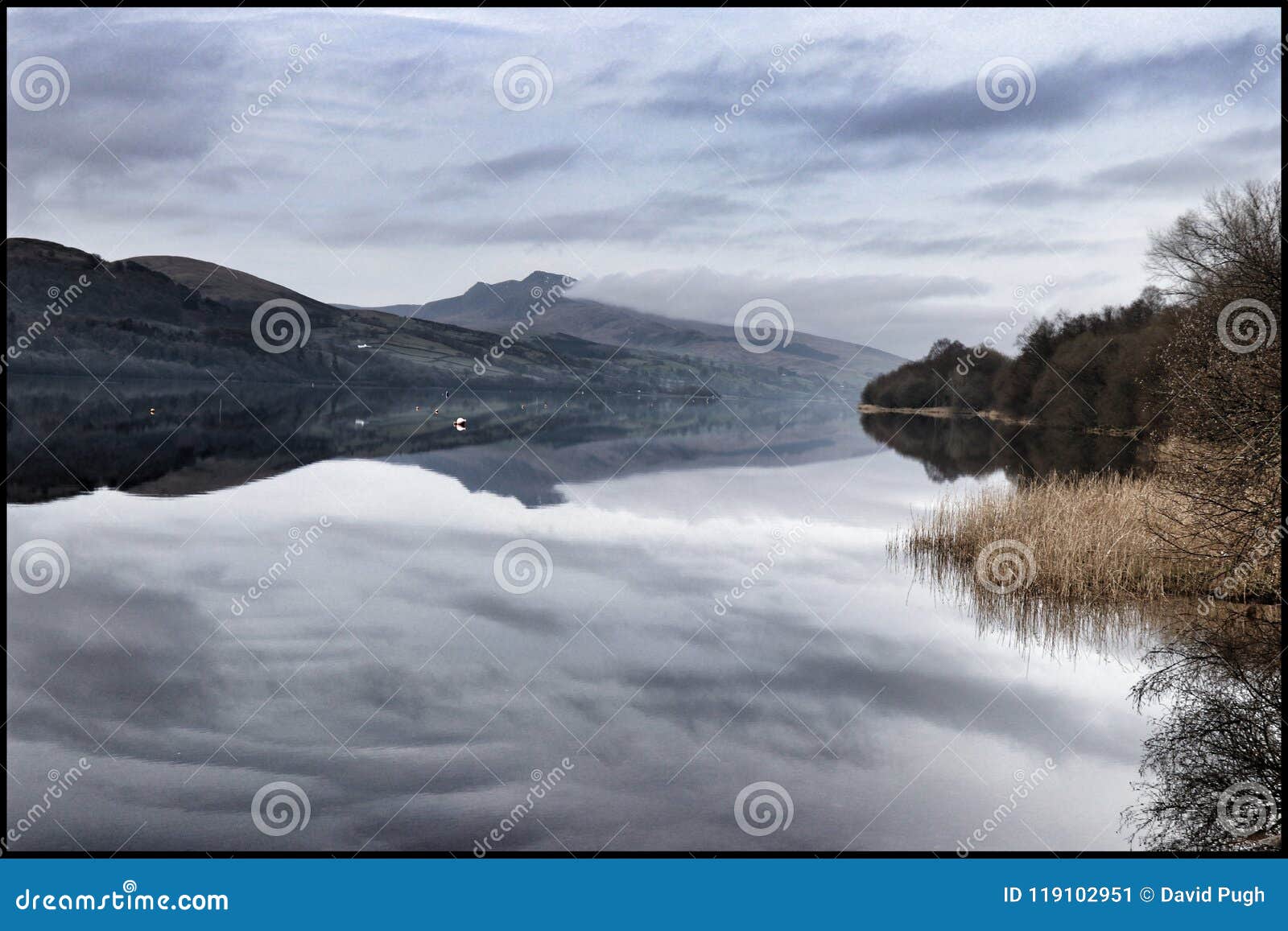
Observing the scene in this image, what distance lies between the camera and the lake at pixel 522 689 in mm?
7801

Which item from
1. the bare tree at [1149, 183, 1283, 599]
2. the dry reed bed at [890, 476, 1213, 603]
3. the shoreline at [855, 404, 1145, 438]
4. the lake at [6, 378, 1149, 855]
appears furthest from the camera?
the shoreline at [855, 404, 1145, 438]

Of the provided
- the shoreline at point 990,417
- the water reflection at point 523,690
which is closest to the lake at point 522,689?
the water reflection at point 523,690

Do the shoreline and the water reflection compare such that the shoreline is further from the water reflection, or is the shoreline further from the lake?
the water reflection

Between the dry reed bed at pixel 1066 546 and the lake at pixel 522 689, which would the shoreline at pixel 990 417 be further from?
the lake at pixel 522 689

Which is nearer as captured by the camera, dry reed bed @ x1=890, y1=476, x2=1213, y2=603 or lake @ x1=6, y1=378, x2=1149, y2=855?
lake @ x1=6, y1=378, x2=1149, y2=855

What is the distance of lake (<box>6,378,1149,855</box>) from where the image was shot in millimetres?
7801

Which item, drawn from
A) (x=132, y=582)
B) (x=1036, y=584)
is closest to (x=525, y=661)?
(x=132, y=582)

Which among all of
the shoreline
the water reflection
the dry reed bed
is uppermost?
the shoreline

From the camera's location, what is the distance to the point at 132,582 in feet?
50.5

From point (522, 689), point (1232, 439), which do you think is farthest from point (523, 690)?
point (1232, 439)

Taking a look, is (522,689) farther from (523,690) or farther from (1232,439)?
(1232,439)

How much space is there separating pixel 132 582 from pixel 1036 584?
14.0 meters

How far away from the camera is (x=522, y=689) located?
10.9 m

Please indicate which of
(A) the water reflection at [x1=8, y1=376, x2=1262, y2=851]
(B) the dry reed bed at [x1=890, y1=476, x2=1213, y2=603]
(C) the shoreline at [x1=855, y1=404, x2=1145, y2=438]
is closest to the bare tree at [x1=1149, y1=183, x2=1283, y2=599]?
(B) the dry reed bed at [x1=890, y1=476, x2=1213, y2=603]
